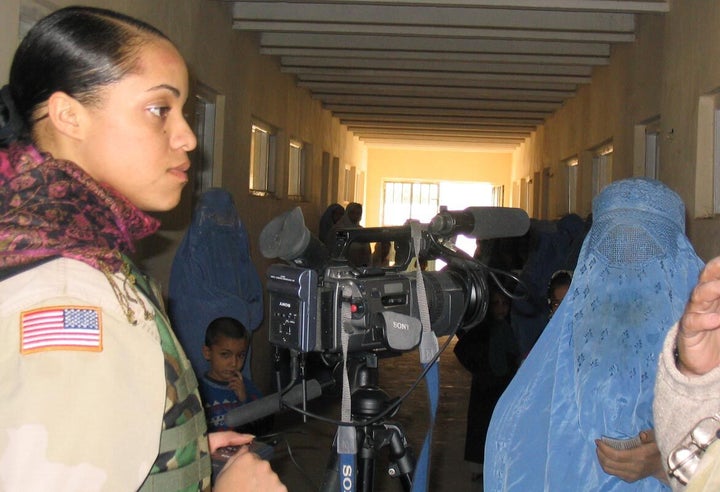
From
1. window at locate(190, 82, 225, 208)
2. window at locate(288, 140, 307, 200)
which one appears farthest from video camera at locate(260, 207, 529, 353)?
window at locate(288, 140, 307, 200)

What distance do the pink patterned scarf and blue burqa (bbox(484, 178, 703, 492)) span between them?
152 cm

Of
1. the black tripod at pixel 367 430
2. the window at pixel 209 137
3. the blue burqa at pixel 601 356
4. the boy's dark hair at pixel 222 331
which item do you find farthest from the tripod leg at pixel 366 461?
the window at pixel 209 137

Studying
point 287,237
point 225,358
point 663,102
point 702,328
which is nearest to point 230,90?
point 225,358

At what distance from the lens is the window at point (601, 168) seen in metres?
8.84

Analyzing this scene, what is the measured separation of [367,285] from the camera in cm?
202

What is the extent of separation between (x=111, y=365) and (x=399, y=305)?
1092 millimetres

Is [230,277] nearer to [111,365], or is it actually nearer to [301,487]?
[301,487]

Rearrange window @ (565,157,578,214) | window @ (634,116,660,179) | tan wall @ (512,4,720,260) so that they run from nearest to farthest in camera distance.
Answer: tan wall @ (512,4,720,260), window @ (634,116,660,179), window @ (565,157,578,214)

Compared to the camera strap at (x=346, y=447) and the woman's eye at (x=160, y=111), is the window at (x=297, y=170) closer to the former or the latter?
the camera strap at (x=346, y=447)

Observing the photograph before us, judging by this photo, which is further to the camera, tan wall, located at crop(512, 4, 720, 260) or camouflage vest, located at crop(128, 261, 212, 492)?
tan wall, located at crop(512, 4, 720, 260)

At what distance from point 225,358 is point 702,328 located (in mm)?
3394

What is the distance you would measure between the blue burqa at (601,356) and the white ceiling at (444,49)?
3873 millimetres

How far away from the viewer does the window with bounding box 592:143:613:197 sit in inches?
348

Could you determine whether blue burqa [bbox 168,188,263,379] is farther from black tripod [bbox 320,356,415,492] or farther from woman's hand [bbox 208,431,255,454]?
woman's hand [bbox 208,431,255,454]
